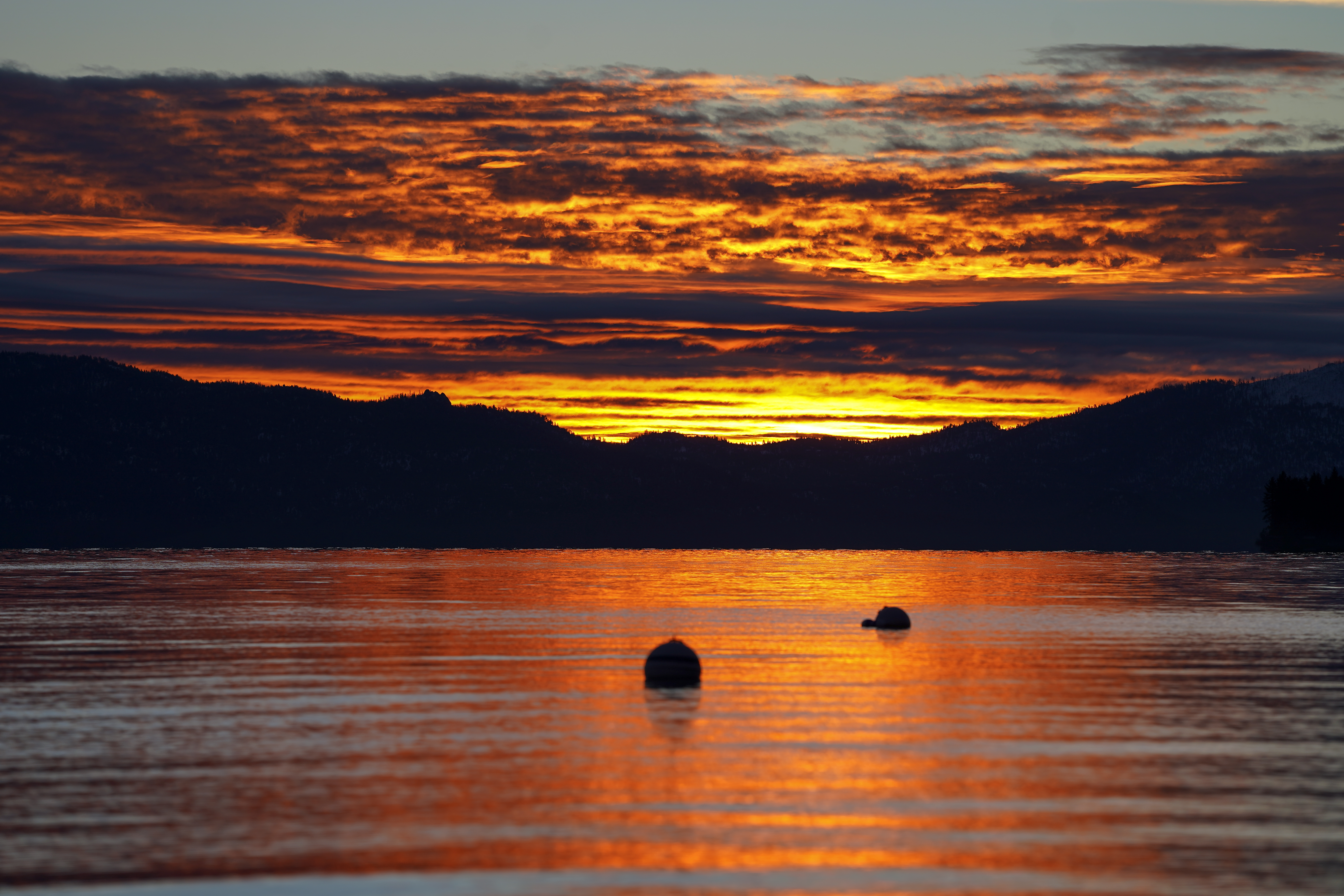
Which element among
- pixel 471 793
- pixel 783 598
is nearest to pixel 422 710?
pixel 471 793

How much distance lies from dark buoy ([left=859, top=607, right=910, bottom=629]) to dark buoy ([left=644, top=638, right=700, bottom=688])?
47.3 meters

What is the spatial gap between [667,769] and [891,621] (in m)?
74.2

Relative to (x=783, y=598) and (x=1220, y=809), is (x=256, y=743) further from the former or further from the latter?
(x=783, y=598)

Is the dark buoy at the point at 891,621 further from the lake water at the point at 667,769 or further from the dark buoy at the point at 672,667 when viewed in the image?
the dark buoy at the point at 672,667

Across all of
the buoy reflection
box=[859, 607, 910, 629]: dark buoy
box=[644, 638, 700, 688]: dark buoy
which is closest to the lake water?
the buoy reflection

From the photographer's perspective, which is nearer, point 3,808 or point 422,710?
point 3,808

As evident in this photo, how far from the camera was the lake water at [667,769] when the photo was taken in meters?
37.1

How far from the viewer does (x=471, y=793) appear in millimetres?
46781

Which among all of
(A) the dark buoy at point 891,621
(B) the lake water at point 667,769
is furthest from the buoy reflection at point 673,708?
(A) the dark buoy at point 891,621

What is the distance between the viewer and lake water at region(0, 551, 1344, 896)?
1459 inches

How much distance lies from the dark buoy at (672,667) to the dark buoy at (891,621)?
47.3 m

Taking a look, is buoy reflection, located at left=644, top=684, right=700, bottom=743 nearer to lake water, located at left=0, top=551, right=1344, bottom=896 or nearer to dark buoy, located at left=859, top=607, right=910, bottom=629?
lake water, located at left=0, top=551, right=1344, bottom=896

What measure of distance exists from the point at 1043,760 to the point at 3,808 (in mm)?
34831

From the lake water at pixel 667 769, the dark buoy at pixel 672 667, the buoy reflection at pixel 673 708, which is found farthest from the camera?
the dark buoy at pixel 672 667
